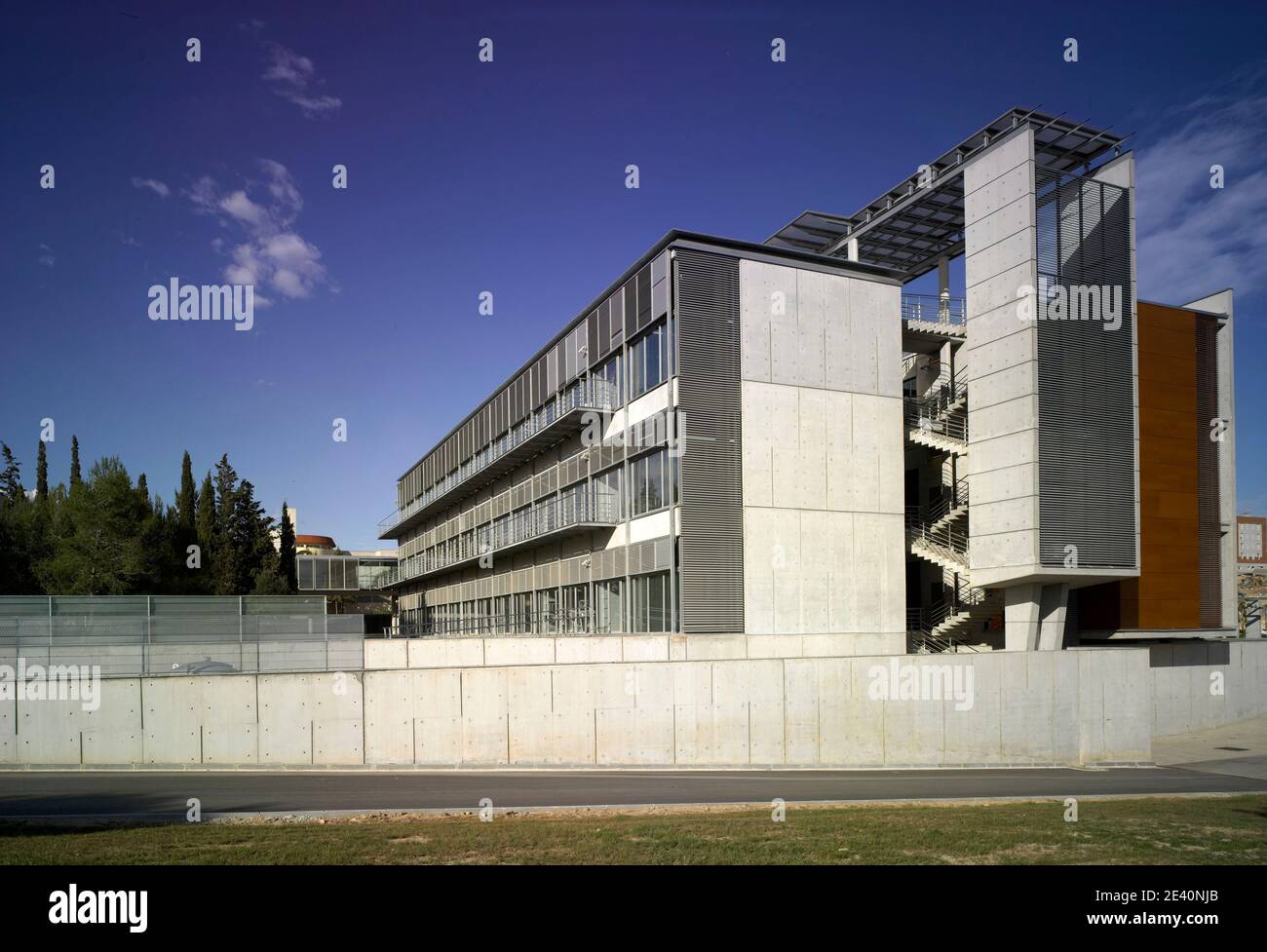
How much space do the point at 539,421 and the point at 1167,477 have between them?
88.5ft

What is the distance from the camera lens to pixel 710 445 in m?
29.3

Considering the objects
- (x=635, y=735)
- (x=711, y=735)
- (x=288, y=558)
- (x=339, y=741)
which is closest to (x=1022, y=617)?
(x=711, y=735)

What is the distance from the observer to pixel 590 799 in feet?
60.9

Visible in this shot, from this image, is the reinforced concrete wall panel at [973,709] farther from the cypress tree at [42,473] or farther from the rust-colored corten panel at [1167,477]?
the cypress tree at [42,473]

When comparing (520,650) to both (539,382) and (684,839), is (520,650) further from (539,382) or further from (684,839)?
(539,382)

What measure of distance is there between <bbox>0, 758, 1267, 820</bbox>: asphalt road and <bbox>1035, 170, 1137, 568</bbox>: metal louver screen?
8124 mm

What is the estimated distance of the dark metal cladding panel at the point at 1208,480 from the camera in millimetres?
35281

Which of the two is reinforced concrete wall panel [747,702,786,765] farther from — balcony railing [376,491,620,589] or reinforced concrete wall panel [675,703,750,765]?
balcony railing [376,491,620,589]

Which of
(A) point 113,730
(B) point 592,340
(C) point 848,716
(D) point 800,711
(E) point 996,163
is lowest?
(C) point 848,716

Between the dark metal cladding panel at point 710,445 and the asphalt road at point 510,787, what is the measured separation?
20.4 ft

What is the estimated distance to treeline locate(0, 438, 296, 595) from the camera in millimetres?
54281

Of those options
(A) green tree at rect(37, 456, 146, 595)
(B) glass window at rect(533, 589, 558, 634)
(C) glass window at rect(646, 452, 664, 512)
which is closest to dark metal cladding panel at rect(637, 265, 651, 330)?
(C) glass window at rect(646, 452, 664, 512)
